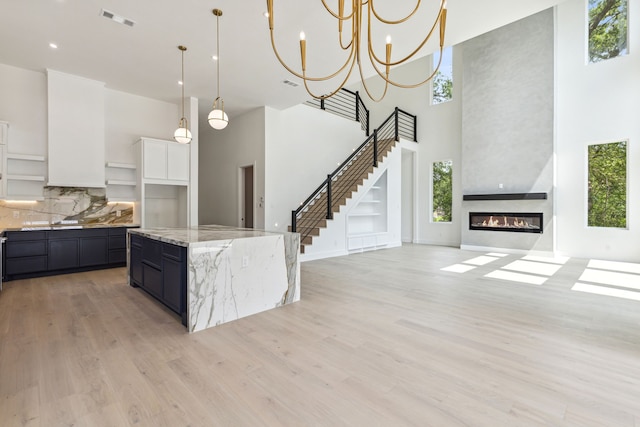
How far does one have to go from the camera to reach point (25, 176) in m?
5.23

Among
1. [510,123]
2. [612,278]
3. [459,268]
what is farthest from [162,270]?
[510,123]

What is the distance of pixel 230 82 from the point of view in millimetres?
6066

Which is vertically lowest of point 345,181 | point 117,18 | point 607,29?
point 345,181

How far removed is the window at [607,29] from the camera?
6586 mm

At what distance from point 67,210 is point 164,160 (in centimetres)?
197

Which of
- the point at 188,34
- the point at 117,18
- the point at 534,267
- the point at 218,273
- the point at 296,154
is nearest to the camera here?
the point at 218,273

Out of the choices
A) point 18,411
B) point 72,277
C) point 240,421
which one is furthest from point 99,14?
point 240,421

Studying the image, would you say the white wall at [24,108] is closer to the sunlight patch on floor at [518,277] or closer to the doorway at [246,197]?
the doorway at [246,197]

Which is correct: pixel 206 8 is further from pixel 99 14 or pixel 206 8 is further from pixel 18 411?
pixel 18 411

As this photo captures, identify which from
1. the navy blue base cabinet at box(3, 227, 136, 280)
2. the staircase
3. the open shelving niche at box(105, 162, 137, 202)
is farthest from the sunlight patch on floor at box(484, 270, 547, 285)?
the open shelving niche at box(105, 162, 137, 202)

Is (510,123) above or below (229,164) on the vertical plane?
above

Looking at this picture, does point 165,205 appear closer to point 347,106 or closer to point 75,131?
point 75,131

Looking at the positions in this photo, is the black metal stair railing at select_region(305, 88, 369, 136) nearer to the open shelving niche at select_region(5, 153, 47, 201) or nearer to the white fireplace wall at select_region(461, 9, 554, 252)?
the white fireplace wall at select_region(461, 9, 554, 252)

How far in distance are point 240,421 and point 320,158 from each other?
25.5ft
